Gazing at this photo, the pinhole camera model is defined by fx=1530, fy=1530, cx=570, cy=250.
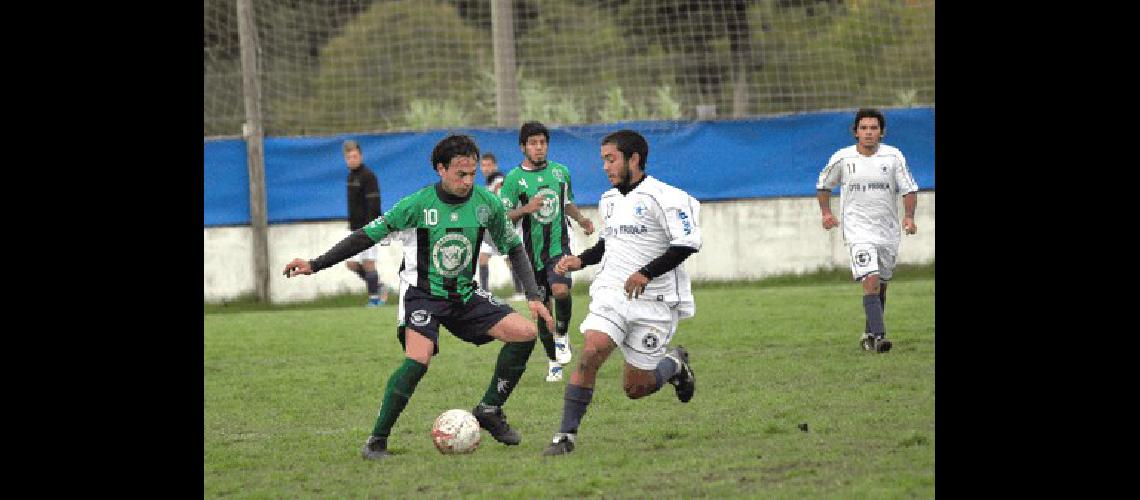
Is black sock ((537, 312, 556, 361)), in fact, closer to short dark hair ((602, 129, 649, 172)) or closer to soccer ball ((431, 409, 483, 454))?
soccer ball ((431, 409, 483, 454))

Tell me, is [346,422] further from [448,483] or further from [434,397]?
[448,483]

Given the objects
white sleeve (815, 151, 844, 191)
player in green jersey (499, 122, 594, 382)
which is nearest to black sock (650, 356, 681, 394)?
player in green jersey (499, 122, 594, 382)

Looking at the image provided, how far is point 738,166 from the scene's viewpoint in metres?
20.9

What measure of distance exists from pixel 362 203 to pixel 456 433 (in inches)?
444

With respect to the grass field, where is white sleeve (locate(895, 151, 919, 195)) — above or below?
above

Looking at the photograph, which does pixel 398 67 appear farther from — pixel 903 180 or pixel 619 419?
pixel 619 419

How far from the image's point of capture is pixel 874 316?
514 inches

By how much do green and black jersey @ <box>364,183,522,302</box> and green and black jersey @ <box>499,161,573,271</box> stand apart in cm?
362

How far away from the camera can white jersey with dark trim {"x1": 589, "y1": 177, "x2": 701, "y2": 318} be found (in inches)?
345

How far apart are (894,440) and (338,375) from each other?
229 inches

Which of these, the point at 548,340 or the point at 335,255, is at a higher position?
the point at 335,255

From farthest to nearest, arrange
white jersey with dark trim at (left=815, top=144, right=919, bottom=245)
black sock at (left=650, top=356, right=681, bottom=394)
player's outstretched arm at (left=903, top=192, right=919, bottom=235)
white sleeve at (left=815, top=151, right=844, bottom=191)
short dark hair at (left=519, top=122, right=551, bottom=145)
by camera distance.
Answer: white sleeve at (left=815, top=151, right=844, bottom=191), white jersey with dark trim at (left=815, top=144, right=919, bottom=245), player's outstretched arm at (left=903, top=192, right=919, bottom=235), short dark hair at (left=519, top=122, right=551, bottom=145), black sock at (left=650, top=356, right=681, bottom=394)

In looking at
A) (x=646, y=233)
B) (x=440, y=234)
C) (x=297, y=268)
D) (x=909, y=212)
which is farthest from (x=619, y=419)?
(x=909, y=212)
